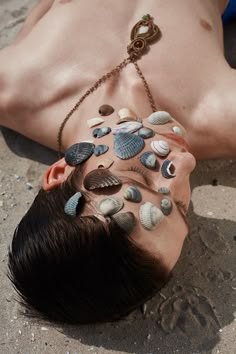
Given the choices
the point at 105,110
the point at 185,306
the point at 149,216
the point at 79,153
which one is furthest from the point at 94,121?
the point at 185,306

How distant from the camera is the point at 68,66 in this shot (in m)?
2.02

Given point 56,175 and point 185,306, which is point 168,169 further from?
point 185,306

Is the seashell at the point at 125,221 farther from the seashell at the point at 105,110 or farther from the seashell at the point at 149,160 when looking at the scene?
the seashell at the point at 105,110

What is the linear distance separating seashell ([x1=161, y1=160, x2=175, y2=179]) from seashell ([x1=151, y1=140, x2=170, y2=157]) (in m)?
0.03

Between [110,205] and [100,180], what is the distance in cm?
9

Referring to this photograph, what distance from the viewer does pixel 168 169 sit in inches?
62.6

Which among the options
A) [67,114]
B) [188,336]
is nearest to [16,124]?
[67,114]

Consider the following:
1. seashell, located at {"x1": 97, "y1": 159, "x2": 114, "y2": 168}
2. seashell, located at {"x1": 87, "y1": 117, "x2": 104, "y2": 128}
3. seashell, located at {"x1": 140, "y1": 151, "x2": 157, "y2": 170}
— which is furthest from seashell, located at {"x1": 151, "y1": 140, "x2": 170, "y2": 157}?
seashell, located at {"x1": 87, "y1": 117, "x2": 104, "y2": 128}

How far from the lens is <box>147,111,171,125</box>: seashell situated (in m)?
1.72

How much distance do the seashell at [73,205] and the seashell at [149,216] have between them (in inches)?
6.3

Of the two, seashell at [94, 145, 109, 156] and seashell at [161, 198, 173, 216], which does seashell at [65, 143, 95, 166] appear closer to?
Answer: seashell at [94, 145, 109, 156]

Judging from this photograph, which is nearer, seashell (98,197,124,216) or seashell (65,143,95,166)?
seashell (98,197,124,216)

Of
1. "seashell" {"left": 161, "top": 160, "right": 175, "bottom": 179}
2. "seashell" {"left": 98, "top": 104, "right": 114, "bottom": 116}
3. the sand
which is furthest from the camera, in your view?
"seashell" {"left": 98, "top": 104, "right": 114, "bottom": 116}

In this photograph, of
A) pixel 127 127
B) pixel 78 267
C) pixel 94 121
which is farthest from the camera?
pixel 94 121
